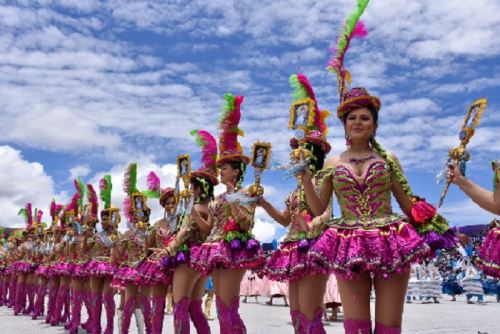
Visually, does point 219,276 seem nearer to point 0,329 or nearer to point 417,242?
point 417,242

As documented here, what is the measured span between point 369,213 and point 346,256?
417 millimetres

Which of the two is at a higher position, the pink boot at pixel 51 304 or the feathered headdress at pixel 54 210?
the feathered headdress at pixel 54 210

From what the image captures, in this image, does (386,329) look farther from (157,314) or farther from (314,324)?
(157,314)

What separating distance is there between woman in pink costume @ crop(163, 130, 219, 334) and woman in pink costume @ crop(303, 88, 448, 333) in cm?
253

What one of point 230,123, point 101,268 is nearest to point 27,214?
point 101,268

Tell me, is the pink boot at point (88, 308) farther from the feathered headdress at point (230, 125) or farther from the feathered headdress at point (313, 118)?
the feathered headdress at point (313, 118)

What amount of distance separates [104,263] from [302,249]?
17.9 feet

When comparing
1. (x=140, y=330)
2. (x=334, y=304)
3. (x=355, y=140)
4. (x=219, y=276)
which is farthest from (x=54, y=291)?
(x=355, y=140)

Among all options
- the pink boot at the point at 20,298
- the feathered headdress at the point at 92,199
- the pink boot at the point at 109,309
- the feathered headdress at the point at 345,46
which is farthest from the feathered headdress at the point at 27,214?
the feathered headdress at the point at 345,46

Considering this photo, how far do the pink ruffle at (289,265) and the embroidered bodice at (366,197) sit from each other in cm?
101

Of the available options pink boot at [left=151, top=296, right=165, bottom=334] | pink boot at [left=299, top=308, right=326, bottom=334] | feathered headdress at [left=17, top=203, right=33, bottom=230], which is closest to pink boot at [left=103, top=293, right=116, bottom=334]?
pink boot at [left=151, top=296, right=165, bottom=334]

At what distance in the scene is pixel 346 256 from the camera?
3.63 metres

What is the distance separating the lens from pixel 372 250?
3609mm

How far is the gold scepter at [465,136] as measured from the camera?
3.74 metres
